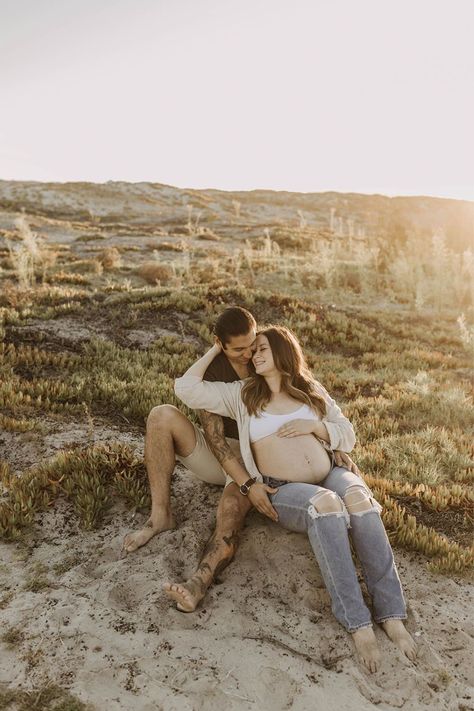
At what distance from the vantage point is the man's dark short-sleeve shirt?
16.1 ft

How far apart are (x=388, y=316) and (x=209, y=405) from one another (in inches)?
397

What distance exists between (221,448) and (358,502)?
4.03 ft

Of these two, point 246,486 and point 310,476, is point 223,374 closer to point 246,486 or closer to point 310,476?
point 246,486

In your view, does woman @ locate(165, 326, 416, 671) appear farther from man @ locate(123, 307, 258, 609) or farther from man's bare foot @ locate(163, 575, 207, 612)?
man @ locate(123, 307, 258, 609)

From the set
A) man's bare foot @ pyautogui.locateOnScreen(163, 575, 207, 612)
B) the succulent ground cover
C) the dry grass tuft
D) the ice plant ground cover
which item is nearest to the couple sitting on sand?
man's bare foot @ pyautogui.locateOnScreen(163, 575, 207, 612)

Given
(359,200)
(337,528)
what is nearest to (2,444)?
(337,528)

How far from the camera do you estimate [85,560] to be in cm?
437

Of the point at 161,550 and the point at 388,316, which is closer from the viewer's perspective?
the point at 161,550

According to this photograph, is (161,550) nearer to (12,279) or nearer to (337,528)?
(337,528)

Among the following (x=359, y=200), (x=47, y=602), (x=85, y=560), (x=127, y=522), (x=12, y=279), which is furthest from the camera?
(x=359, y=200)

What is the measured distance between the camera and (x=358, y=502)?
12.8 feet

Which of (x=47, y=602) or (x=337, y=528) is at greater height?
(x=337, y=528)

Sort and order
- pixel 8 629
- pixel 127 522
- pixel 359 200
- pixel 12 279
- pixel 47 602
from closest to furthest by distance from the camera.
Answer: pixel 8 629
pixel 47 602
pixel 127 522
pixel 12 279
pixel 359 200

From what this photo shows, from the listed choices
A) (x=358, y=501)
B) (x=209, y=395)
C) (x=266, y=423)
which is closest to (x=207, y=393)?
(x=209, y=395)
